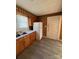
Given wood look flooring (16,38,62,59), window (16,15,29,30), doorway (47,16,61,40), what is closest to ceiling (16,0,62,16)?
window (16,15,29,30)

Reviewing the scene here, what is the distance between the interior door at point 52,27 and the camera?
5684mm

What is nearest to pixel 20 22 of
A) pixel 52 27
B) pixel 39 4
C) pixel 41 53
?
pixel 39 4

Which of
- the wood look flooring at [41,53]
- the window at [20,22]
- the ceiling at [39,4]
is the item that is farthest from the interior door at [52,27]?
the wood look flooring at [41,53]

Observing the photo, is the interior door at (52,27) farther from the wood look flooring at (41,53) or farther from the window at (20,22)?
the wood look flooring at (41,53)

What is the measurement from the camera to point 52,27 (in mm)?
5941

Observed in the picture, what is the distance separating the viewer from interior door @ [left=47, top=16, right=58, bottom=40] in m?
5.68

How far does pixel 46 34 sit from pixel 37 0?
373 cm

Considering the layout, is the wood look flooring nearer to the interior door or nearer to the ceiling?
the interior door

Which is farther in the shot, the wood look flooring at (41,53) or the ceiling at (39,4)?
the ceiling at (39,4)

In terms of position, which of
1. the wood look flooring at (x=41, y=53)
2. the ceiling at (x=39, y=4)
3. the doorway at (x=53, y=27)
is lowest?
the wood look flooring at (x=41, y=53)

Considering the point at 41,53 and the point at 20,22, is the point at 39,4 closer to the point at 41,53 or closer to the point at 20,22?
the point at 20,22
